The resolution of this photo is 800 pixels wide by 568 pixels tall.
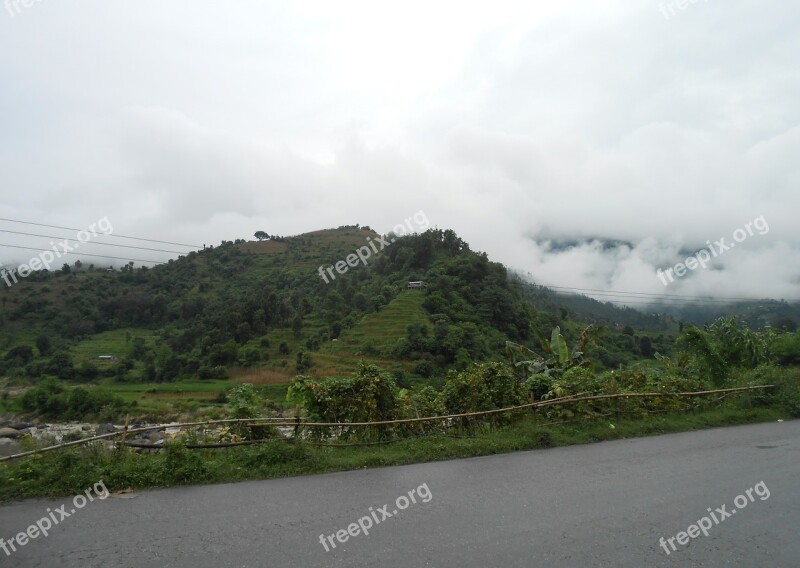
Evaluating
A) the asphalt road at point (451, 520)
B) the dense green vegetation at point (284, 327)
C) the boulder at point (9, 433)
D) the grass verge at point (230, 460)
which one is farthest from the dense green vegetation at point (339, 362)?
the boulder at point (9, 433)

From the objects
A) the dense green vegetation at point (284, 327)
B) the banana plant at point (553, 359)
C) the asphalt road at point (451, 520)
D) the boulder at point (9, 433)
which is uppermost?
the dense green vegetation at point (284, 327)

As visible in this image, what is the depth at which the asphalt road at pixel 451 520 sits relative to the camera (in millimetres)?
4926

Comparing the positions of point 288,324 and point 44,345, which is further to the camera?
point 288,324

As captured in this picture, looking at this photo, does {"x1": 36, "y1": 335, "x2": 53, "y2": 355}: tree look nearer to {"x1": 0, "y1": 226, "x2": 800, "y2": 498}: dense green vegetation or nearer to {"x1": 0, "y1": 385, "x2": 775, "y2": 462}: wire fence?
{"x1": 0, "y1": 226, "x2": 800, "y2": 498}: dense green vegetation

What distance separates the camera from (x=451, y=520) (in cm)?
590

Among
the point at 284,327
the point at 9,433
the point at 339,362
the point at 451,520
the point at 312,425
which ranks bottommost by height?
the point at 451,520

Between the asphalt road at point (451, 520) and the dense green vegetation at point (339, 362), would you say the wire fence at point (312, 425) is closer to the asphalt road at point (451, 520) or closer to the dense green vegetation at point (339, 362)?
the dense green vegetation at point (339, 362)

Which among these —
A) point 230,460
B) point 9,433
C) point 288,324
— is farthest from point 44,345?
point 230,460

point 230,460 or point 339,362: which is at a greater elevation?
point 339,362

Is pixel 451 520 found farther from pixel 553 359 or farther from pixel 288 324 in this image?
pixel 288 324

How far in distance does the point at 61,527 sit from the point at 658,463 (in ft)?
29.4

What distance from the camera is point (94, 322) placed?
190 ft

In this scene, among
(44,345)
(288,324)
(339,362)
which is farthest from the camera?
(288,324)

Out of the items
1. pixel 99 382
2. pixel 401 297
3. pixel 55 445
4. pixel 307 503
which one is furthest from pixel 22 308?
pixel 307 503
